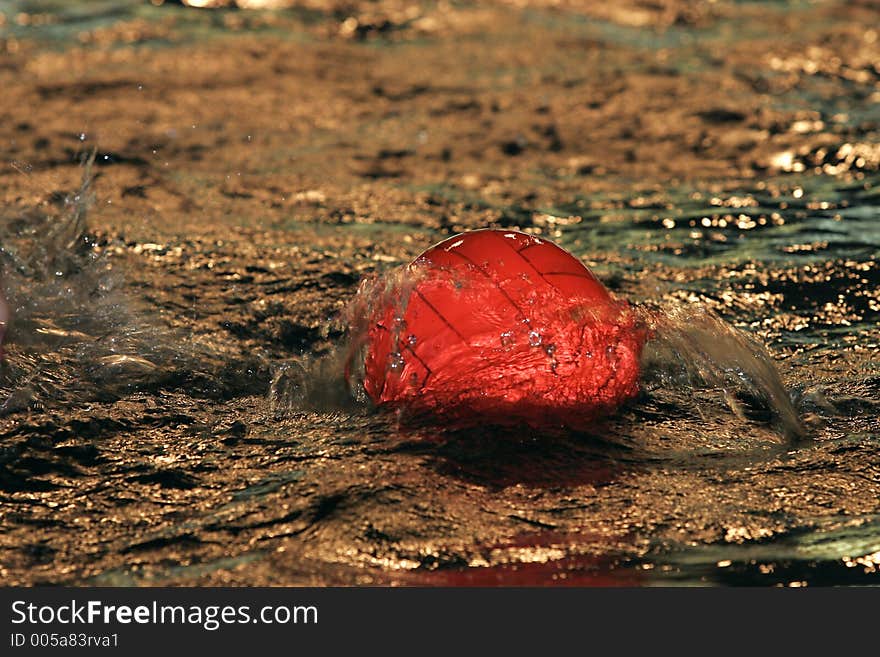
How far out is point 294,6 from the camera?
10836 millimetres

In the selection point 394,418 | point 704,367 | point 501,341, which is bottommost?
point 394,418

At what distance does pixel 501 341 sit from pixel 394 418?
1.56 ft

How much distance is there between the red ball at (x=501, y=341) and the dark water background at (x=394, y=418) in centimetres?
10

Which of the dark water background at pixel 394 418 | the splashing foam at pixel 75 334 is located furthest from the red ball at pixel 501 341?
the splashing foam at pixel 75 334

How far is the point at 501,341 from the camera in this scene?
4188mm

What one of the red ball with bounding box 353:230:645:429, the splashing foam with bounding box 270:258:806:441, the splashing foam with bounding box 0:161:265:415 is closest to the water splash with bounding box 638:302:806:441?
the splashing foam with bounding box 270:258:806:441

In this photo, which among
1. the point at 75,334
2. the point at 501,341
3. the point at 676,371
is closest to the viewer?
the point at 501,341

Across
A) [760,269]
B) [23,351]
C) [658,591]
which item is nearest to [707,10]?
[760,269]

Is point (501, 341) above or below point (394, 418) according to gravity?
above

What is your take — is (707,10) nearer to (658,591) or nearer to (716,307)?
(716,307)

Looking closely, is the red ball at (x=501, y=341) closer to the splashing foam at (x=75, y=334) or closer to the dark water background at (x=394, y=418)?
the dark water background at (x=394, y=418)

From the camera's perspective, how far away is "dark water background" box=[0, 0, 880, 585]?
12.2 feet

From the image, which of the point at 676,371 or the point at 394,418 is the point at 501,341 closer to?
the point at 394,418

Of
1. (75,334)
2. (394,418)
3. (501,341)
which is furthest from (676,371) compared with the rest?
(75,334)
